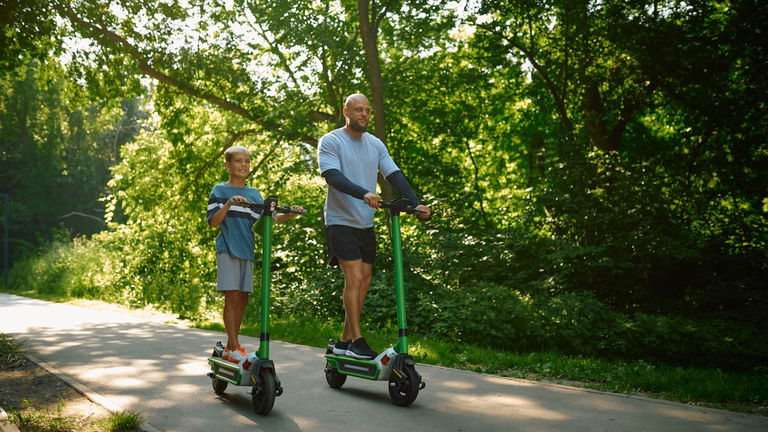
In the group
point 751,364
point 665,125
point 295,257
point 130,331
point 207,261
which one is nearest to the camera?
point 751,364

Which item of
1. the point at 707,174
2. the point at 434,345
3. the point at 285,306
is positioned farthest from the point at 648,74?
the point at 285,306

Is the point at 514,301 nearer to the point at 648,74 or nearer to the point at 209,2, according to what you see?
the point at 648,74

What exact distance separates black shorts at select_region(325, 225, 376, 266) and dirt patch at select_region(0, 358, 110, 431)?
1966 mm

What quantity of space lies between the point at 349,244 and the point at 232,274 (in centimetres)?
93

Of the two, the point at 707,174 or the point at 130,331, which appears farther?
the point at 707,174

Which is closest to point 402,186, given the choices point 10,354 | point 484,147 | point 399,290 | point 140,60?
point 399,290

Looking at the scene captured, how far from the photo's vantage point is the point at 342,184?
507 cm

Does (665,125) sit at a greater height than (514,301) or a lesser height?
greater

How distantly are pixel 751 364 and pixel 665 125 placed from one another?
9331 millimetres

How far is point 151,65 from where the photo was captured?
15242 mm

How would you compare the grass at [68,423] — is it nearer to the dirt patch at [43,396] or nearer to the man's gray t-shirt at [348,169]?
the dirt patch at [43,396]

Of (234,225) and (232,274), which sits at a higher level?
(234,225)

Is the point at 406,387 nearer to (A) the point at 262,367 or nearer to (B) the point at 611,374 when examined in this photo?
(A) the point at 262,367

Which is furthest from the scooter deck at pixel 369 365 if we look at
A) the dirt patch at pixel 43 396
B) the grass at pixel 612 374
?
the grass at pixel 612 374
